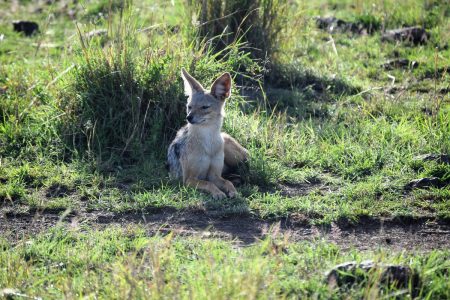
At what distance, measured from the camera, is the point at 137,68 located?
8078mm

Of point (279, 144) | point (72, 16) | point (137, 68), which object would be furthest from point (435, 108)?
point (72, 16)

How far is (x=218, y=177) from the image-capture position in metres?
7.39

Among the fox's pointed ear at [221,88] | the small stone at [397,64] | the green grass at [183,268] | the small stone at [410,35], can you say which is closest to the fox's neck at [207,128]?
the fox's pointed ear at [221,88]

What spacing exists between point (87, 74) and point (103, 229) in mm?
2411

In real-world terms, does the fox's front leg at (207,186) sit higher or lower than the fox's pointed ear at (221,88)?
lower

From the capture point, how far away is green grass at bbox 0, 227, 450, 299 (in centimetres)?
453

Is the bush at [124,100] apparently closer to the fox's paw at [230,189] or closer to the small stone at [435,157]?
the fox's paw at [230,189]

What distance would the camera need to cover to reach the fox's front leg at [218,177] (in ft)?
23.4

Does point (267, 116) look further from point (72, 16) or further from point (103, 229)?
point (72, 16)

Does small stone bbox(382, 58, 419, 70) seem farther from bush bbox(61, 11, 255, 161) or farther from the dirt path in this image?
the dirt path

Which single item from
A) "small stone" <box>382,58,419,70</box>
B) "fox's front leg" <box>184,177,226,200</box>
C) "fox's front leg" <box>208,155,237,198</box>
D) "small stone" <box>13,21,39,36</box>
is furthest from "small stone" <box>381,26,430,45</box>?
"small stone" <box>13,21,39,36</box>

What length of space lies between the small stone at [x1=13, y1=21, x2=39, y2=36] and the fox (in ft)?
16.9

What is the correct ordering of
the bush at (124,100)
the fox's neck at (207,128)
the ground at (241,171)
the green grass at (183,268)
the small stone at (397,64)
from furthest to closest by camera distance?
the small stone at (397,64) < the bush at (124,100) < the fox's neck at (207,128) < the ground at (241,171) < the green grass at (183,268)

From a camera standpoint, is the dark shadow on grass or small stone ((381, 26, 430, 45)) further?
small stone ((381, 26, 430, 45))
